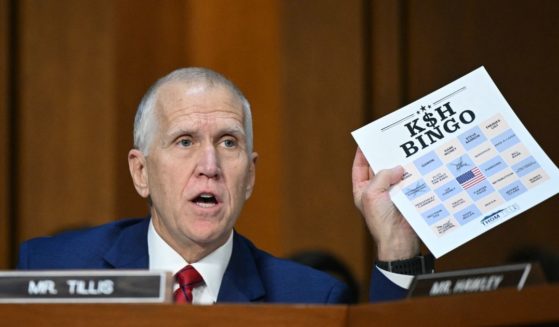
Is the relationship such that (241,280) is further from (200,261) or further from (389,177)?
(389,177)

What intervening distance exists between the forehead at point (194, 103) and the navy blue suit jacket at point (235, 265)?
268 mm

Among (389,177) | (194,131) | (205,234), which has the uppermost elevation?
(194,131)

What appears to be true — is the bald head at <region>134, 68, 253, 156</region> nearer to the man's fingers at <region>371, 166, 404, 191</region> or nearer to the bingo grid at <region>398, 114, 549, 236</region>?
the man's fingers at <region>371, 166, 404, 191</region>

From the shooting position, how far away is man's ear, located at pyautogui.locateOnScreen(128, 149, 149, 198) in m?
2.44

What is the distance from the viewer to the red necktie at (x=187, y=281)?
2.24 metres

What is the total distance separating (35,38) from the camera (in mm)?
3961

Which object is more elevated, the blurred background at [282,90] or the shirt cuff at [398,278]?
the blurred background at [282,90]

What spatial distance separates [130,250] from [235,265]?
0.22m

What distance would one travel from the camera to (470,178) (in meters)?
2.21

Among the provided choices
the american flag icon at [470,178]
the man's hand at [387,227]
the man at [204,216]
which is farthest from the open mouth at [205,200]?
the american flag icon at [470,178]

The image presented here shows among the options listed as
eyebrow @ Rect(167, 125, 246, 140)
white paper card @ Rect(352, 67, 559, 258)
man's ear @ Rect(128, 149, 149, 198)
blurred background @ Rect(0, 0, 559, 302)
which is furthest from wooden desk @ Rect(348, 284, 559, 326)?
blurred background @ Rect(0, 0, 559, 302)

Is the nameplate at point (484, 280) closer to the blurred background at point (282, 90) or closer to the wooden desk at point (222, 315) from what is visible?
the wooden desk at point (222, 315)

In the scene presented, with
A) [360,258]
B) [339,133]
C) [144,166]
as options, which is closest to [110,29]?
[339,133]

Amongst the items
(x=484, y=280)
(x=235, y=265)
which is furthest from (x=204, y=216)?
(x=484, y=280)
